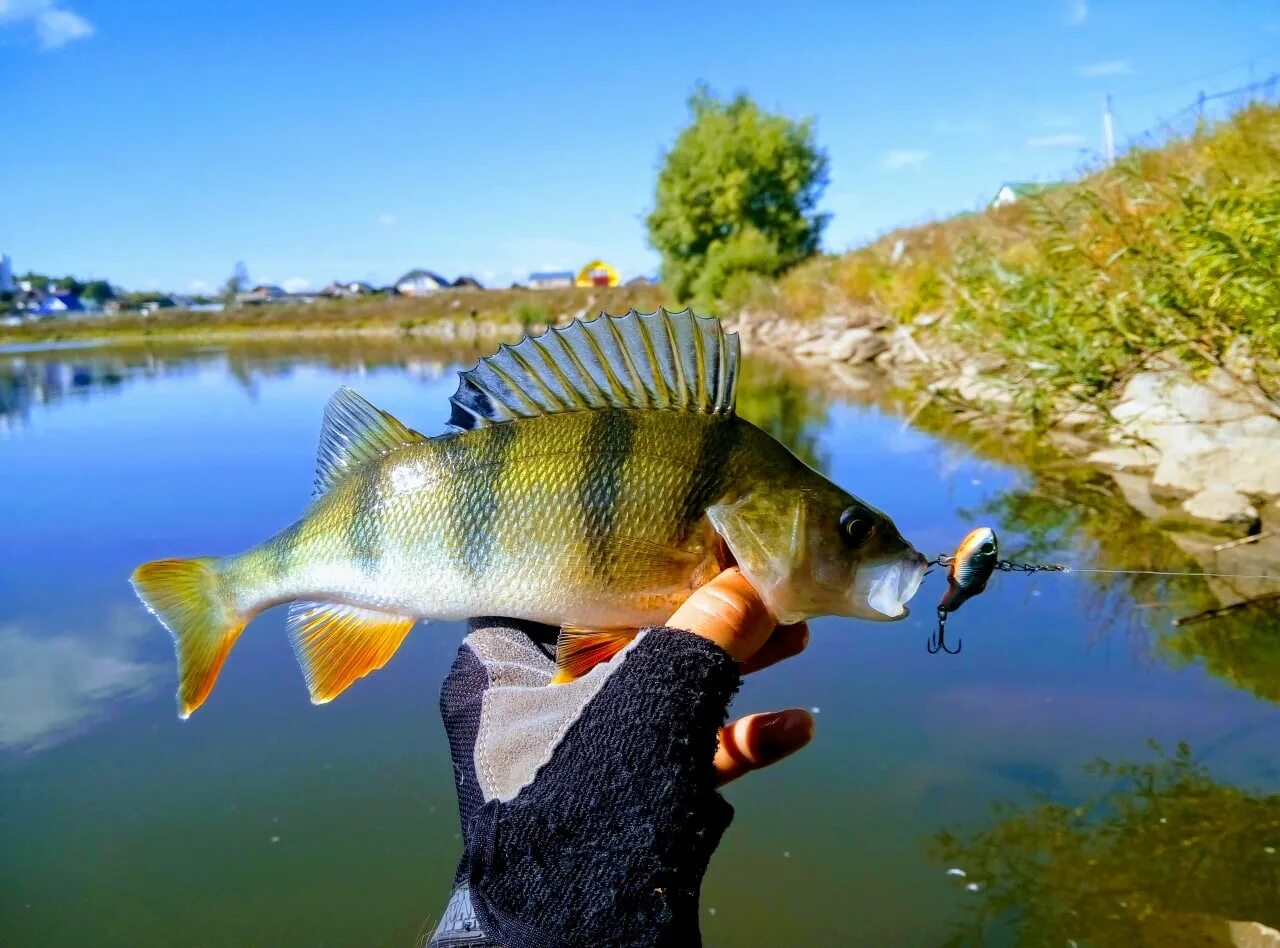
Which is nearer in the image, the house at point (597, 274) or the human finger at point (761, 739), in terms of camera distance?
the human finger at point (761, 739)

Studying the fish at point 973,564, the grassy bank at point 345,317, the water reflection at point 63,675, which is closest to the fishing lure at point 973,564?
the fish at point 973,564

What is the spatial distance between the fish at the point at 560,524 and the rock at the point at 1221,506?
7.01 meters

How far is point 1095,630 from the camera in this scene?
582 cm

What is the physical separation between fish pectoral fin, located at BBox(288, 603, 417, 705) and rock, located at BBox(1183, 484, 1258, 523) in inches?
293

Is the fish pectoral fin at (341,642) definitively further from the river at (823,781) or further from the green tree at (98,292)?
the green tree at (98,292)

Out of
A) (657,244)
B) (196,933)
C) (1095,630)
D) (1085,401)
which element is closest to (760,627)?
(196,933)

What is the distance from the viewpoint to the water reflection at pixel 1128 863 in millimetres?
3410

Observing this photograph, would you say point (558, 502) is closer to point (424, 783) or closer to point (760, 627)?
point (760, 627)

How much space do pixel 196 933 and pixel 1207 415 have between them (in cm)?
884

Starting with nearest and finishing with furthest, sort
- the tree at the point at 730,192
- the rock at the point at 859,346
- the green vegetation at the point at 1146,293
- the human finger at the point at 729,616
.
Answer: the human finger at the point at 729,616, the green vegetation at the point at 1146,293, the rock at the point at 859,346, the tree at the point at 730,192

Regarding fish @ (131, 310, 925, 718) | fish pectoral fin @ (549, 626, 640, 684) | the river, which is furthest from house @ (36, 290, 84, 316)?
fish pectoral fin @ (549, 626, 640, 684)

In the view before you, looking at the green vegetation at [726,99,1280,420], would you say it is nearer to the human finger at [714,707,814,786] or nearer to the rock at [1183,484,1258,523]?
the rock at [1183,484,1258,523]

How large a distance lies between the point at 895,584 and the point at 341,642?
1230mm

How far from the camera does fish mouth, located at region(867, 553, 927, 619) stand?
1.80m
